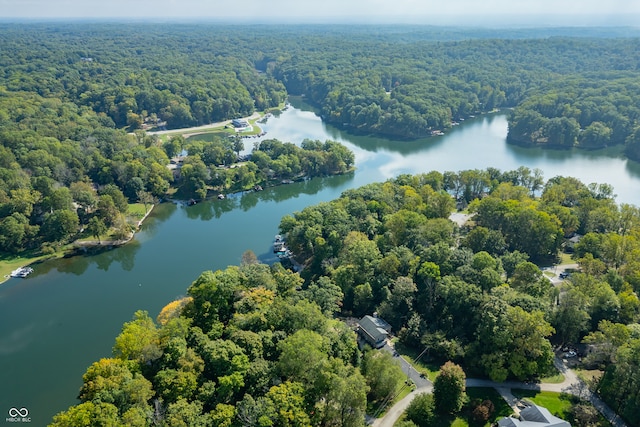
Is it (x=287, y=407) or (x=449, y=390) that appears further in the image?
(x=449, y=390)

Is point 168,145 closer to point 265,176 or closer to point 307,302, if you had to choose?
point 265,176

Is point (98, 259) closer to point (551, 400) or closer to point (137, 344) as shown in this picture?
point (137, 344)

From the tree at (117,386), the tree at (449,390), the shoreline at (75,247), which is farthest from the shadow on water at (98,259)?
the tree at (449,390)

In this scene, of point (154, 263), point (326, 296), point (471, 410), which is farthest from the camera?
point (154, 263)

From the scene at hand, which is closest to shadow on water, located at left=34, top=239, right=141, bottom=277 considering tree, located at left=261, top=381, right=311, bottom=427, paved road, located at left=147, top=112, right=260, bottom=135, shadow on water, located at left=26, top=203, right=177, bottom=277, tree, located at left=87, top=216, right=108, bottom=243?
shadow on water, located at left=26, top=203, right=177, bottom=277

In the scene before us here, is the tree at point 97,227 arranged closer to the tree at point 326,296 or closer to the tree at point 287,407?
the tree at point 326,296

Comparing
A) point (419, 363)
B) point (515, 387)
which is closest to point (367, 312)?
point (419, 363)

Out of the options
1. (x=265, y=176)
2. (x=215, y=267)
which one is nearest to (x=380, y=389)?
(x=215, y=267)
